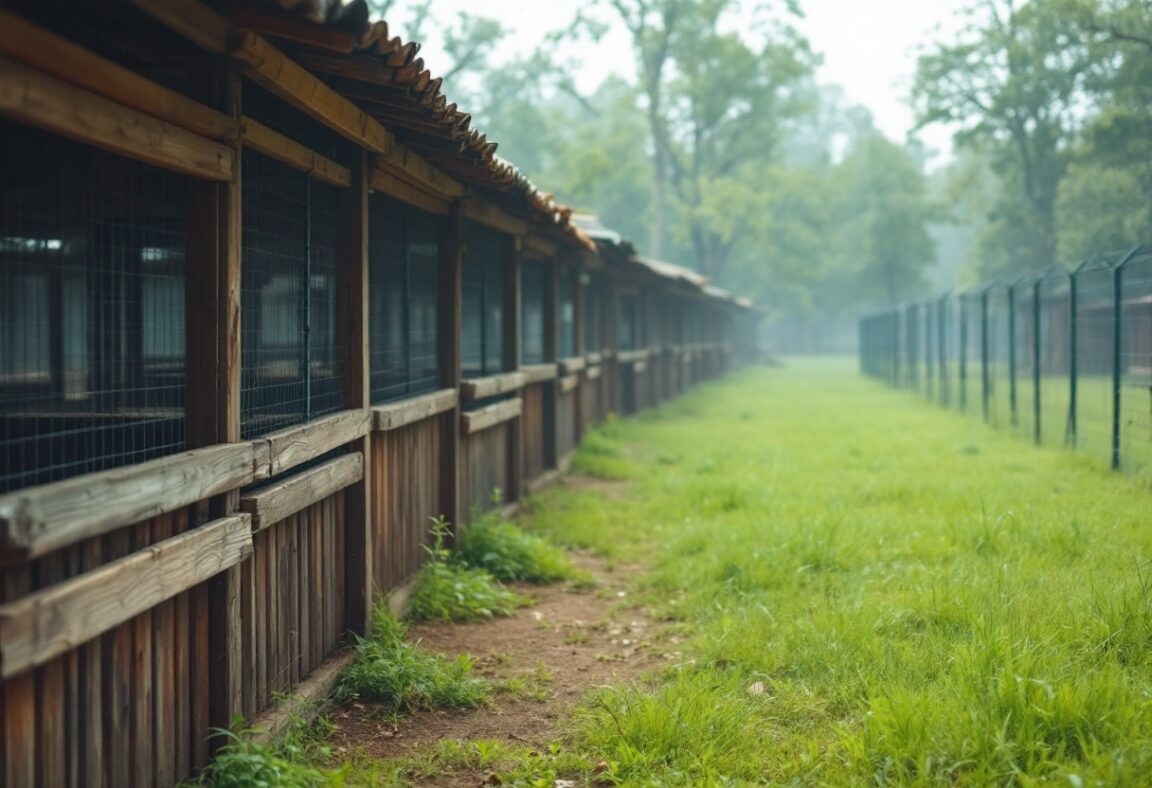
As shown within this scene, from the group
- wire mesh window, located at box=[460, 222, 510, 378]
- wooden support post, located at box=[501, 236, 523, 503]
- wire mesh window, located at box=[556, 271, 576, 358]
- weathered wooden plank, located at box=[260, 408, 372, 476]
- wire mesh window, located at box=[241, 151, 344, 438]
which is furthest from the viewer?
wire mesh window, located at box=[556, 271, 576, 358]

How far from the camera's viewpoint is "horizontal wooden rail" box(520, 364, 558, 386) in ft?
36.7

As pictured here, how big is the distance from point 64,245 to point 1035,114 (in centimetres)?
4092

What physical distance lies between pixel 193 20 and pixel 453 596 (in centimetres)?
420

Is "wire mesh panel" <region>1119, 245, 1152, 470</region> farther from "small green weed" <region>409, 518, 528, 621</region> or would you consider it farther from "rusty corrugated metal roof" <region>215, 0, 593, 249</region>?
"rusty corrugated metal roof" <region>215, 0, 593, 249</region>

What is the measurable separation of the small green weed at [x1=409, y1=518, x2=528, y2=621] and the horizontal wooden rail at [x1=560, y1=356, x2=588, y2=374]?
19.4 ft

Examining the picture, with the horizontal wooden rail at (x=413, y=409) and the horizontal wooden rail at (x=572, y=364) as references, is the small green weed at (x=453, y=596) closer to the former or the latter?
the horizontal wooden rail at (x=413, y=409)

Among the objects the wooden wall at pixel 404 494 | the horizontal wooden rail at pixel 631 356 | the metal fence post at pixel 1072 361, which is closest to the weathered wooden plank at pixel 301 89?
the wooden wall at pixel 404 494

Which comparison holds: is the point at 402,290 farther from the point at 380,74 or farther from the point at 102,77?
the point at 102,77

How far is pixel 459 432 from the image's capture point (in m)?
8.48

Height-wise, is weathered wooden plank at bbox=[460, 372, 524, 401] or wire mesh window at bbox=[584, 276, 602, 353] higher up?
wire mesh window at bbox=[584, 276, 602, 353]

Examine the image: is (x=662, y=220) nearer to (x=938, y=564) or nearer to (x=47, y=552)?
(x=938, y=564)

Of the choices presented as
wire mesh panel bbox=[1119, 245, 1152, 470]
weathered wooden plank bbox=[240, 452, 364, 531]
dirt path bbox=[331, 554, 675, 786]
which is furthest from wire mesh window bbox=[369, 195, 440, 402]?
wire mesh panel bbox=[1119, 245, 1152, 470]

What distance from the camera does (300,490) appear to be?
16.4 feet

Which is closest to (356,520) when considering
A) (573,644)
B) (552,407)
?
Answer: (573,644)
